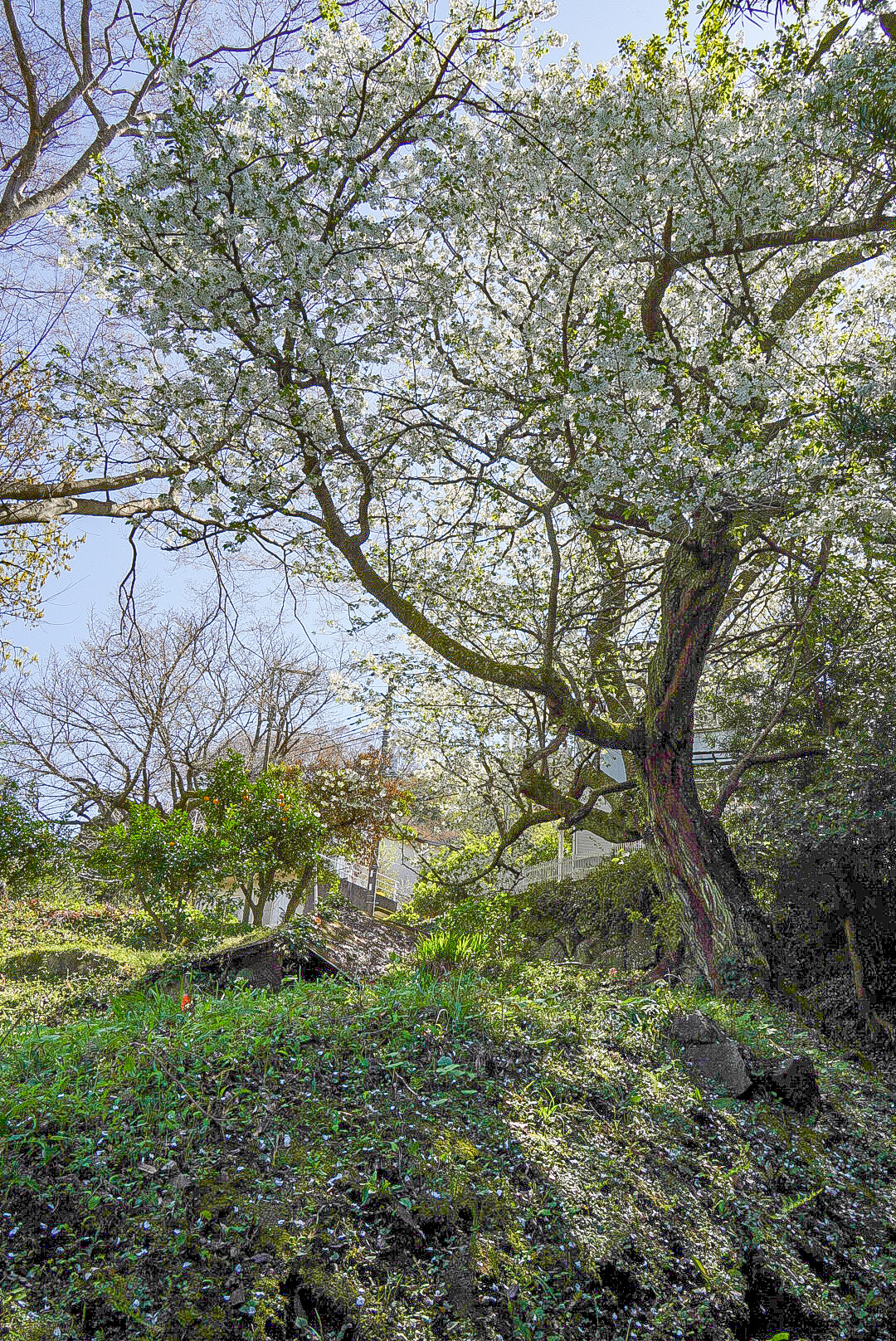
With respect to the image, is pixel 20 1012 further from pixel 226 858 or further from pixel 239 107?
pixel 239 107

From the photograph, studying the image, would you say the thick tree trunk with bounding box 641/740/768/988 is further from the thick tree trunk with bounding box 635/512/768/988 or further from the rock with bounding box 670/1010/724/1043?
the rock with bounding box 670/1010/724/1043

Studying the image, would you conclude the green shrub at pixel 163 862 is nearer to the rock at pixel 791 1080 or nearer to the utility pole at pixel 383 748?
the utility pole at pixel 383 748

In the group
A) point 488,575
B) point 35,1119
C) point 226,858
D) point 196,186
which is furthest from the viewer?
point 226,858

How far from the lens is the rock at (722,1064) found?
3777mm

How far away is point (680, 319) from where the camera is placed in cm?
650

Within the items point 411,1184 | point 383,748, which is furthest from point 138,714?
point 411,1184

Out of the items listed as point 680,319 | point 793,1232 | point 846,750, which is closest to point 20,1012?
point 793,1232

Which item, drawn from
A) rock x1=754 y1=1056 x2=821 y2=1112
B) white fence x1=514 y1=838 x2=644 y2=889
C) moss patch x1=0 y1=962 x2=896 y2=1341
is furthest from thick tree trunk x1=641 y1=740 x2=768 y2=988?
white fence x1=514 y1=838 x2=644 y2=889

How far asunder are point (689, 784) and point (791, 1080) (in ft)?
9.15

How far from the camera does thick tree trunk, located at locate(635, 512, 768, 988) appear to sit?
6.11 m

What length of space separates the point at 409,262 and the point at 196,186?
65.8 inches

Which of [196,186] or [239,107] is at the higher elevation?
[239,107]

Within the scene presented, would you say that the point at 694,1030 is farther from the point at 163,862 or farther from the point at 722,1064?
the point at 163,862

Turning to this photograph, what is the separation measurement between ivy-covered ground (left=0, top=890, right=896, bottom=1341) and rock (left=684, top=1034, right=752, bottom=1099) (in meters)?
0.14
